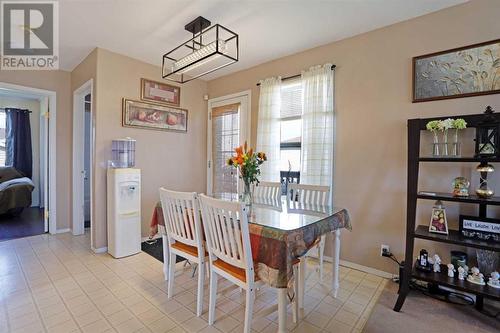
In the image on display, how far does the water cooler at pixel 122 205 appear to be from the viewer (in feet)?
9.51

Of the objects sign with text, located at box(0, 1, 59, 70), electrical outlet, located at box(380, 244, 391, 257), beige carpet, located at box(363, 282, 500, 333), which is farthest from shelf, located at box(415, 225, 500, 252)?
sign with text, located at box(0, 1, 59, 70)

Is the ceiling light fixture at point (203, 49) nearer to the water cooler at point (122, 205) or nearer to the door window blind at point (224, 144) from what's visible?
the door window blind at point (224, 144)

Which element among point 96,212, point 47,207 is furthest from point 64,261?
point 47,207

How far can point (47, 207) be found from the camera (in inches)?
149

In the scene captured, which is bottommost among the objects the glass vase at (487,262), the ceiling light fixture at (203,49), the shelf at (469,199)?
the glass vase at (487,262)

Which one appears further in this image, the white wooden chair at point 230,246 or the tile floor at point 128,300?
the tile floor at point 128,300

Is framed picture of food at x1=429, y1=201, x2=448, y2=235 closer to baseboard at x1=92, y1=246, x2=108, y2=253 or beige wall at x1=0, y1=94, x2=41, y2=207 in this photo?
baseboard at x1=92, y1=246, x2=108, y2=253

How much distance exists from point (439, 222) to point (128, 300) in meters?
2.71

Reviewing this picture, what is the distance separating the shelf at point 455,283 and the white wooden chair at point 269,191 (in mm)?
1412

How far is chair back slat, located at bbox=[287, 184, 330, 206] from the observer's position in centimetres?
238

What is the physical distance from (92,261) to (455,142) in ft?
12.8

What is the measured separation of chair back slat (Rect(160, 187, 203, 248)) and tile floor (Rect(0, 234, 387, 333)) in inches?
22.1

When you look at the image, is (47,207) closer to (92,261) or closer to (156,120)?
(92,261)

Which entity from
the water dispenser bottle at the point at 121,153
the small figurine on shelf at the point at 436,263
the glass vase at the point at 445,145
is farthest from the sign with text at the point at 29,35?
the small figurine on shelf at the point at 436,263
